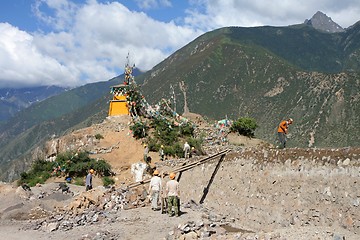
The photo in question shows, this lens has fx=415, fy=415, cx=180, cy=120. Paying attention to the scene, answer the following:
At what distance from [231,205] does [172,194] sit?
80.3 inches

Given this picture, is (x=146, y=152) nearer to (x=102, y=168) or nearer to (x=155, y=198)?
(x=102, y=168)

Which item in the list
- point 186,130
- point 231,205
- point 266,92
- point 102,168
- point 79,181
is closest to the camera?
point 231,205

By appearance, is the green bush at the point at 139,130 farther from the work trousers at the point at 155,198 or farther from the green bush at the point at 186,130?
the work trousers at the point at 155,198

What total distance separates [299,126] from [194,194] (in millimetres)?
65817

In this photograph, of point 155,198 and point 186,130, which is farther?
point 186,130

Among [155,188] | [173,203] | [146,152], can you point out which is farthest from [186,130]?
[173,203]

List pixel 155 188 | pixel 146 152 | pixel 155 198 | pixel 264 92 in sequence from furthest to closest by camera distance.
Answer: pixel 264 92, pixel 146 152, pixel 155 198, pixel 155 188

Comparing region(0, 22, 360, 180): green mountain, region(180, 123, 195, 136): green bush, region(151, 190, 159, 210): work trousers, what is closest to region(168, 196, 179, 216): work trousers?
region(151, 190, 159, 210): work trousers

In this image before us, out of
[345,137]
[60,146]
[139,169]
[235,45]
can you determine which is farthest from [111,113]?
[235,45]

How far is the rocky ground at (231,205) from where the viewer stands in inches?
372

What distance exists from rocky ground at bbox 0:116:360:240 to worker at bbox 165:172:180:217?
11.1 inches

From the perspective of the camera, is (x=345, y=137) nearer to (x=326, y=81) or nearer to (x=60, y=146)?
(x=326, y=81)

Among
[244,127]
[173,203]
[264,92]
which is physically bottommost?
[173,203]

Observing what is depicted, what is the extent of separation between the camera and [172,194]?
13570 mm
